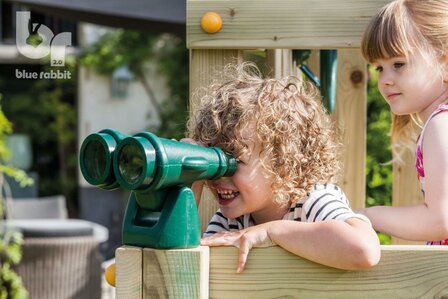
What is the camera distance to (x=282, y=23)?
186 cm

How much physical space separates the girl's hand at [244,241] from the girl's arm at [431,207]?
0.43 metres

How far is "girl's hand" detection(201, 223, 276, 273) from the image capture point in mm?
1319

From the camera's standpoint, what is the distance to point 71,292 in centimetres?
525

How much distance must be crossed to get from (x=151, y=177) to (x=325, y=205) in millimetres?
555

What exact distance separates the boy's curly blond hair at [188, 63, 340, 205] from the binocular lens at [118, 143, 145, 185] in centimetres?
37

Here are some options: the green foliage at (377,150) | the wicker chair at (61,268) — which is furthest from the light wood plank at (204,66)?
the wicker chair at (61,268)

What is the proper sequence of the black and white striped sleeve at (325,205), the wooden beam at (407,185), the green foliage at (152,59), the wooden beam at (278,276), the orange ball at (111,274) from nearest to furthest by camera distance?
the wooden beam at (278,276), the orange ball at (111,274), the black and white striped sleeve at (325,205), the wooden beam at (407,185), the green foliage at (152,59)

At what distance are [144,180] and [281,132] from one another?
1.67ft

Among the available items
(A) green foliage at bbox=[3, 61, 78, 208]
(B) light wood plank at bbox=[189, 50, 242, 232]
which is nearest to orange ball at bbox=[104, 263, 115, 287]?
(B) light wood plank at bbox=[189, 50, 242, 232]

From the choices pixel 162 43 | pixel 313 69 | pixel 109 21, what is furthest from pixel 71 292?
pixel 162 43

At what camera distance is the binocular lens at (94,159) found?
1262 millimetres

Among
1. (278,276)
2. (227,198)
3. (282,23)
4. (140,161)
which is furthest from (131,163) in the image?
(282,23)

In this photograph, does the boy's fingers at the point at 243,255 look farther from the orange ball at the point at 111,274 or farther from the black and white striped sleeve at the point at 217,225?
the black and white striped sleeve at the point at 217,225

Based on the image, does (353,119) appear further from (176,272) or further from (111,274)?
(176,272)
